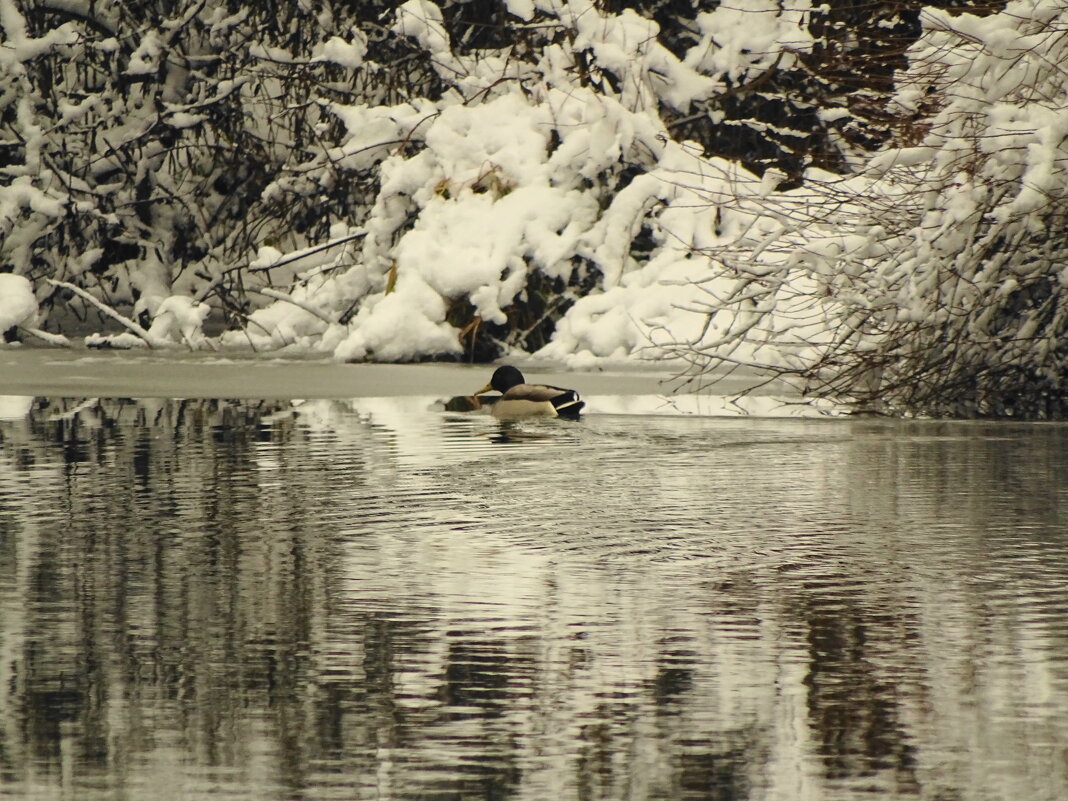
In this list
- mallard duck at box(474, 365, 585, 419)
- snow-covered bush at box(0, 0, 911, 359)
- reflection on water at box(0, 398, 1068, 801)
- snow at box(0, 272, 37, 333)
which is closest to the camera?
reflection on water at box(0, 398, 1068, 801)

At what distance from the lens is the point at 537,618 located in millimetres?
5906

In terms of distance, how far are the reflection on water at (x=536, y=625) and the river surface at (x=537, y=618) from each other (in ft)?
0.05

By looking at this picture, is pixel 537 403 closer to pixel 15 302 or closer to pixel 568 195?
pixel 568 195

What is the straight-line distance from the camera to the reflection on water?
420 cm

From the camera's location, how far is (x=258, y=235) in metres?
23.9

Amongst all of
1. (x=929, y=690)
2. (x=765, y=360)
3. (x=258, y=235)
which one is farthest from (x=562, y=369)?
(x=929, y=690)

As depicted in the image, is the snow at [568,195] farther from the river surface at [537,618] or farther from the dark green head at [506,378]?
the river surface at [537,618]

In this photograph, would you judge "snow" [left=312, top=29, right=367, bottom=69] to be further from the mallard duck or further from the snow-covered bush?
the mallard duck

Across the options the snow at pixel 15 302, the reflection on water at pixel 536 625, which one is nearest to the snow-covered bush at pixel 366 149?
the snow at pixel 15 302

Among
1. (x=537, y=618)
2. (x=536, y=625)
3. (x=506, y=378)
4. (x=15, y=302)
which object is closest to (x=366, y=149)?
(x=15, y=302)

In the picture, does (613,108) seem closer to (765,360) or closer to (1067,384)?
(765,360)

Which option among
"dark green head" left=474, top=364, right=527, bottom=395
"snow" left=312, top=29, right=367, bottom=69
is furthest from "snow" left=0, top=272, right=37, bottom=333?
"dark green head" left=474, top=364, right=527, bottom=395

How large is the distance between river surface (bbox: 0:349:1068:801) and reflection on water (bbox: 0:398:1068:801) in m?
0.01

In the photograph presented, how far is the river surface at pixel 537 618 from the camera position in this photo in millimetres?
4211
